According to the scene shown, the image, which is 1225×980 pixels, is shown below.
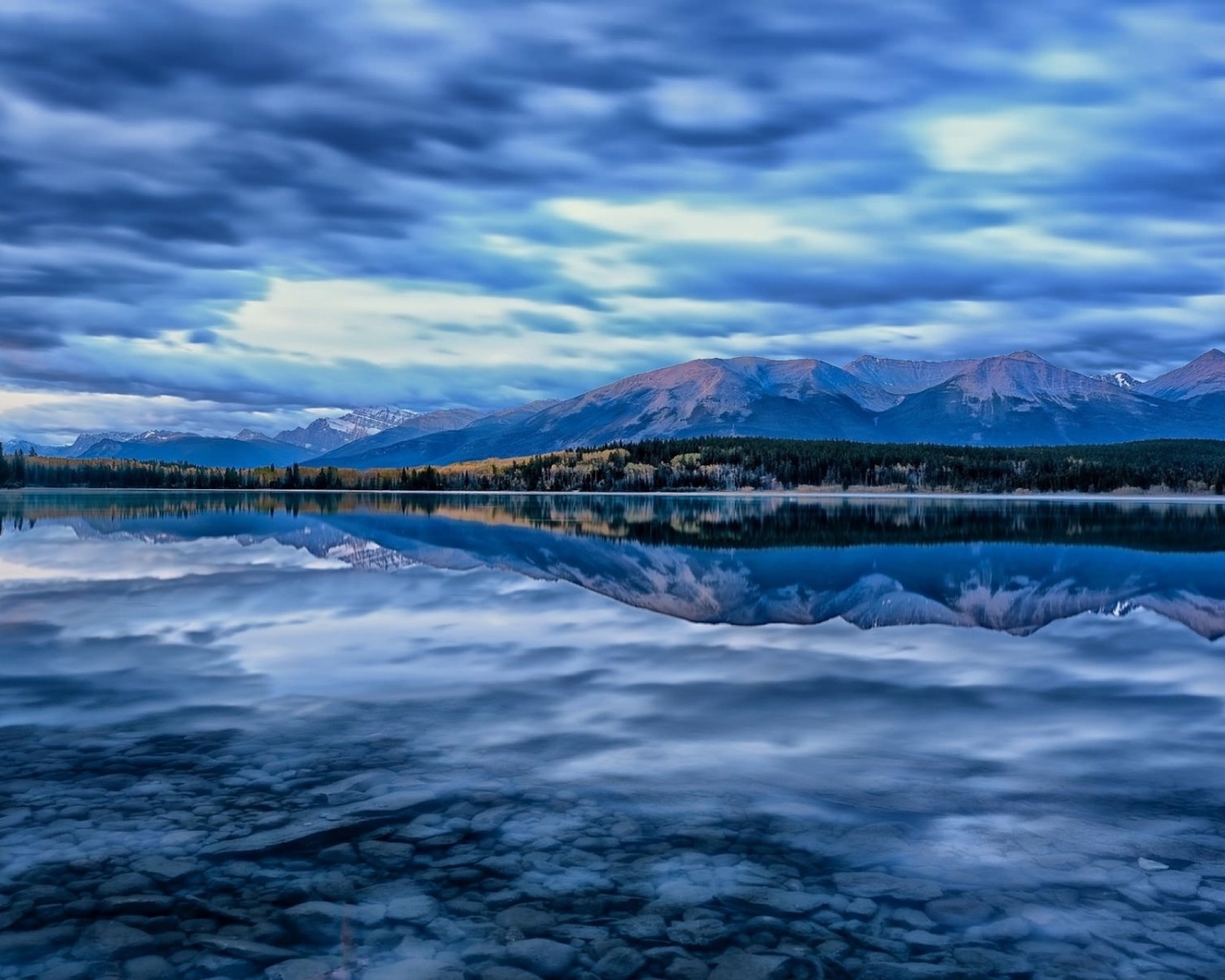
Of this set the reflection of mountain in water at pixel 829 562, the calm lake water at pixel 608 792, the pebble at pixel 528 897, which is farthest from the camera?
the reflection of mountain in water at pixel 829 562

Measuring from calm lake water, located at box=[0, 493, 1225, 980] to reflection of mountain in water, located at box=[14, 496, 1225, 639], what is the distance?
7.14ft

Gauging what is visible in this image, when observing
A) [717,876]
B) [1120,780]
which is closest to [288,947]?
[717,876]

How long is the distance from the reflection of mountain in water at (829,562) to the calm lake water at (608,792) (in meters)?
2.18

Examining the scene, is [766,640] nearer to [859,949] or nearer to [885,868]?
[885,868]

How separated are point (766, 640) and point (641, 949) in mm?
17868

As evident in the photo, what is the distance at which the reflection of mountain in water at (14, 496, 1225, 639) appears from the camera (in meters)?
33.5

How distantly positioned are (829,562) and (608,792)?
3876cm

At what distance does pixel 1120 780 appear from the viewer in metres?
14.4

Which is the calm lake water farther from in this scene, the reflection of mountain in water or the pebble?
the reflection of mountain in water

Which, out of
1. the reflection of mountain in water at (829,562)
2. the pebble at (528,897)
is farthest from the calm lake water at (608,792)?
the reflection of mountain in water at (829,562)

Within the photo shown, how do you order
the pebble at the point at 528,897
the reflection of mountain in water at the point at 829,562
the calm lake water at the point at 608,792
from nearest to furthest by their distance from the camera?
the pebble at the point at 528,897
the calm lake water at the point at 608,792
the reflection of mountain in water at the point at 829,562

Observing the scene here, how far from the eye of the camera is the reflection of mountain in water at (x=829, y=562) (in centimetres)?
3347

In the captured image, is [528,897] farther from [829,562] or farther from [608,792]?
[829,562]

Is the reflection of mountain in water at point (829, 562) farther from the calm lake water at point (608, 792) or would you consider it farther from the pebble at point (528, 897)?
the pebble at point (528, 897)
